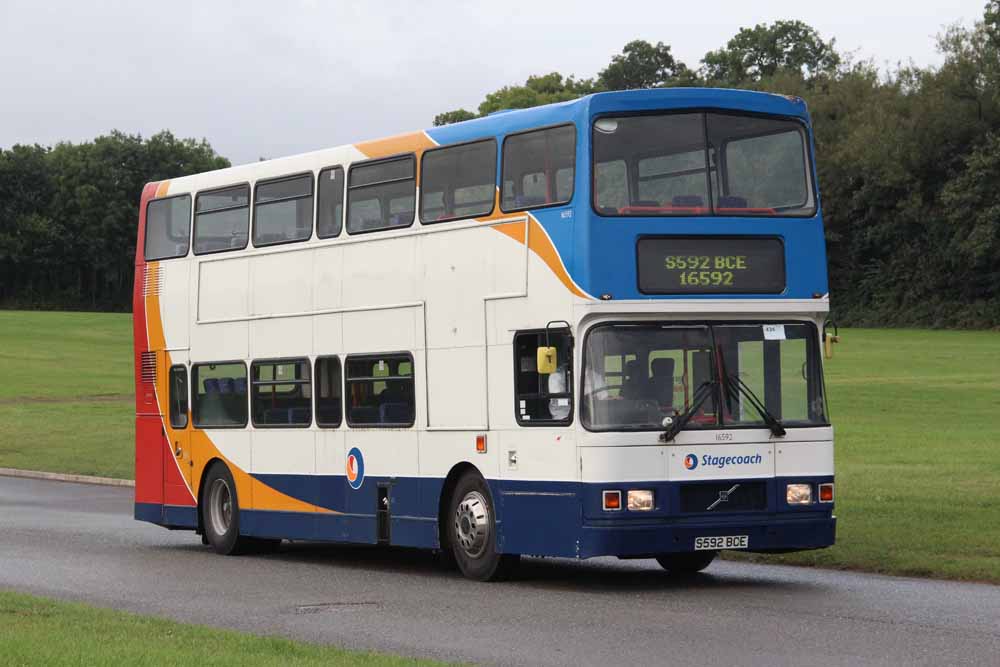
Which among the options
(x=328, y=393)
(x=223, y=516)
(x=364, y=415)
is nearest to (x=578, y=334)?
(x=364, y=415)

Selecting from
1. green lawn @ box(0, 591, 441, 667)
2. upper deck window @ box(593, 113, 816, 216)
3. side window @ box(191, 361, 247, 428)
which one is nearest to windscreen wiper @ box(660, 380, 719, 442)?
upper deck window @ box(593, 113, 816, 216)

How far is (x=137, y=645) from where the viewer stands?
11.0m

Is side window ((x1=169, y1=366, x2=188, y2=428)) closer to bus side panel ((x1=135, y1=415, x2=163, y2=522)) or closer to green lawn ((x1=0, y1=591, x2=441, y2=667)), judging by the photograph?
bus side panel ((x1=135, y1=415, x2=163, y2=522))

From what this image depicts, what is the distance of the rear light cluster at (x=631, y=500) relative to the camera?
587 inches

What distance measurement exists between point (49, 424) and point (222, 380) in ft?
82.5

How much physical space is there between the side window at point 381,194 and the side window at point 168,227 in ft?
12.4

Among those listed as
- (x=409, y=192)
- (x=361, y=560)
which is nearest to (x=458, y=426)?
(x=409, y=192)

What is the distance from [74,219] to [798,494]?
106707mm

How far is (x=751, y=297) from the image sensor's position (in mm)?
15523

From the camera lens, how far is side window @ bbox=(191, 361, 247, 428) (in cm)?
2080

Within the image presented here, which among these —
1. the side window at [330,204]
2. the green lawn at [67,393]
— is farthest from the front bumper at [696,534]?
the green lawn at [67,393]

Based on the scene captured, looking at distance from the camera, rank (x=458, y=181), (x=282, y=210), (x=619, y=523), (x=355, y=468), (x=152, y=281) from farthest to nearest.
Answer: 1. (x=152, y=281)
2. (x=282, y=210)
3. (x=355, y=468)
4. (x=458, y=181)
5. (x=619, y=523)

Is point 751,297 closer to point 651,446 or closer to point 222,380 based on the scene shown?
point 651,446

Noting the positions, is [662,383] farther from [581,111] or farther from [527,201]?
[581,111]
